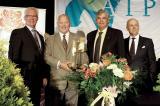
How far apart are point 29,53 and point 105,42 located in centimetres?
91

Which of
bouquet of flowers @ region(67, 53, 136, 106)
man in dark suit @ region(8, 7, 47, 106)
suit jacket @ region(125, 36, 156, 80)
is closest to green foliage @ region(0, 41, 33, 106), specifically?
bouquet of flowers @ region(67, 53, 136, 106)

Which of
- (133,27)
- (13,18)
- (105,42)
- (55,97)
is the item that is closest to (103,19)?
(105,42)

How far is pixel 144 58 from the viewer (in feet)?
17.0

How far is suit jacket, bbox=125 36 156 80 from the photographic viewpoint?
16.7 feet

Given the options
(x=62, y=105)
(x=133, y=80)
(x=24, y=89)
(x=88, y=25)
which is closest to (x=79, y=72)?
(x=133, y=80)

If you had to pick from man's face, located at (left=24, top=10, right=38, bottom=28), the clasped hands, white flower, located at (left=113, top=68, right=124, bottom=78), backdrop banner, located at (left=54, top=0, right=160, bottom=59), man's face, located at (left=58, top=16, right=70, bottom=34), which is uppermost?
backdrop banner, located at (left=54, top=0, right=160, bottom=59)

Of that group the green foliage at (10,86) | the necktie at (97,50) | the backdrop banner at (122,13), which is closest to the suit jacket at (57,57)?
the necktie at (97,50)

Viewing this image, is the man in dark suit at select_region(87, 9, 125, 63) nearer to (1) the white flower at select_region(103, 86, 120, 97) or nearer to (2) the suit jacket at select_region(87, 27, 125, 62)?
(2) the suit jacket at select_region(87, 27, 125, 62)

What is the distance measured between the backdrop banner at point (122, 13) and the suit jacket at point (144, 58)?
1154mm

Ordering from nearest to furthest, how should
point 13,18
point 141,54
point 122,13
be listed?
1. point 141,54
2. point 13,18
3. point 122,13

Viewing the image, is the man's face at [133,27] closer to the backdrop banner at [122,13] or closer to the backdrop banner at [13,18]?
the backdrop banner at [122,13]

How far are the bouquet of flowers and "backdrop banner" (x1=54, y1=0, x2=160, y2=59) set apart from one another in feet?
9.86

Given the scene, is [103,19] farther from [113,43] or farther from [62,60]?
[62,60]

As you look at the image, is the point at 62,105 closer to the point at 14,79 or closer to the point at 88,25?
the point at 88,25
